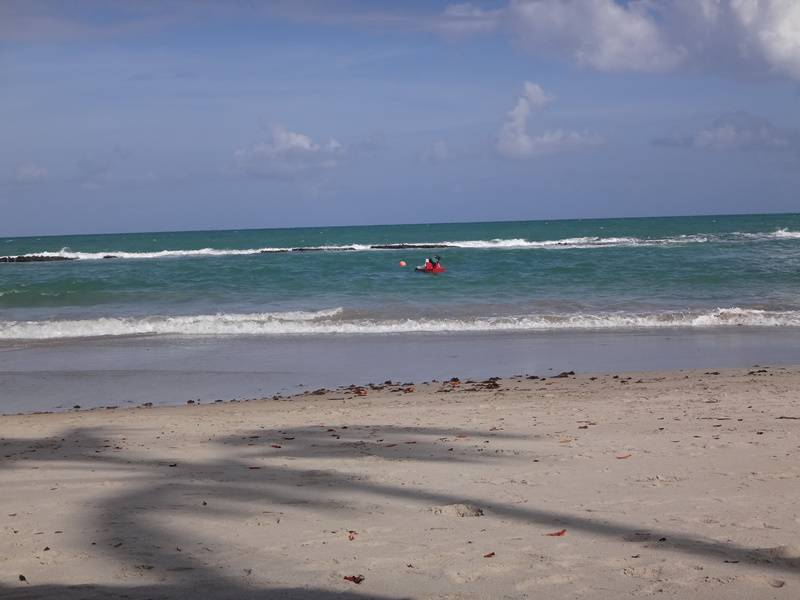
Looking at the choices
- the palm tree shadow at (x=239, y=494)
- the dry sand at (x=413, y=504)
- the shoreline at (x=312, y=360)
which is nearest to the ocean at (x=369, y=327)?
the shoreline at (x=312, y=360)

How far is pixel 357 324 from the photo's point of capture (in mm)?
18812

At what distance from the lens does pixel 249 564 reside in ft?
A: 13.3

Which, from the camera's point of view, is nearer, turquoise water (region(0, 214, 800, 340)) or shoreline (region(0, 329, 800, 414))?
shoreline (region(0, 329, 800, 414))

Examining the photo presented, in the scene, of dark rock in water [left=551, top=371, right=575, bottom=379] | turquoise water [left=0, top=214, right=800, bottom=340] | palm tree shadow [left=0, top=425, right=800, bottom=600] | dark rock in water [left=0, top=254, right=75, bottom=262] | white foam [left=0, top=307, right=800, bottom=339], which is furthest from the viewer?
dark rock in water [left=0, top=254, right=75, bottom=262]

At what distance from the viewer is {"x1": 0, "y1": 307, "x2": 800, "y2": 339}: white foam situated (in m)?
17.9

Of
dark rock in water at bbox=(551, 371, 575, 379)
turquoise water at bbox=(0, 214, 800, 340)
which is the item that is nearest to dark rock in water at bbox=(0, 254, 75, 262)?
turquoise water at bbox=(0, 214, 800, 340)

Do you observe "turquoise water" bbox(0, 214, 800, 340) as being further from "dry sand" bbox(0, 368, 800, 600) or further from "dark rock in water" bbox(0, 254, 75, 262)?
"dark rock in water" bbox(0, 254, 75, 262)

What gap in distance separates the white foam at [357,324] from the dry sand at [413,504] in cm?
957

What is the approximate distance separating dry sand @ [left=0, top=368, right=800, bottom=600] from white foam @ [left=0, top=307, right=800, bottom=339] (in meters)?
9.57

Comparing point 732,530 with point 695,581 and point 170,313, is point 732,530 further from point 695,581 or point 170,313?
point 170,313

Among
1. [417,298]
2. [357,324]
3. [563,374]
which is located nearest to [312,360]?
[563,374]

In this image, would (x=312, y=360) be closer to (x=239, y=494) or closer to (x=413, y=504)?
(x=239, y=494)

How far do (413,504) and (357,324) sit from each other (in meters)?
13.9

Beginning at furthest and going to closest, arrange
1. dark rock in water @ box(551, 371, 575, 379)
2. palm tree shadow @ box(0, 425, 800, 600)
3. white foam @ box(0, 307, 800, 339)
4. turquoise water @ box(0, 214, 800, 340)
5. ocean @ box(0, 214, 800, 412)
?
turquoise water @ box(0, 214, 800, 340) < white foam @ box(0, 307, 800, 339) < ocean @ box(0, 214, 800, 412) < dark rock in water @ box(551, 371, 575, 379) < palm tree shadow @ box(0, 425, 800, 600)
